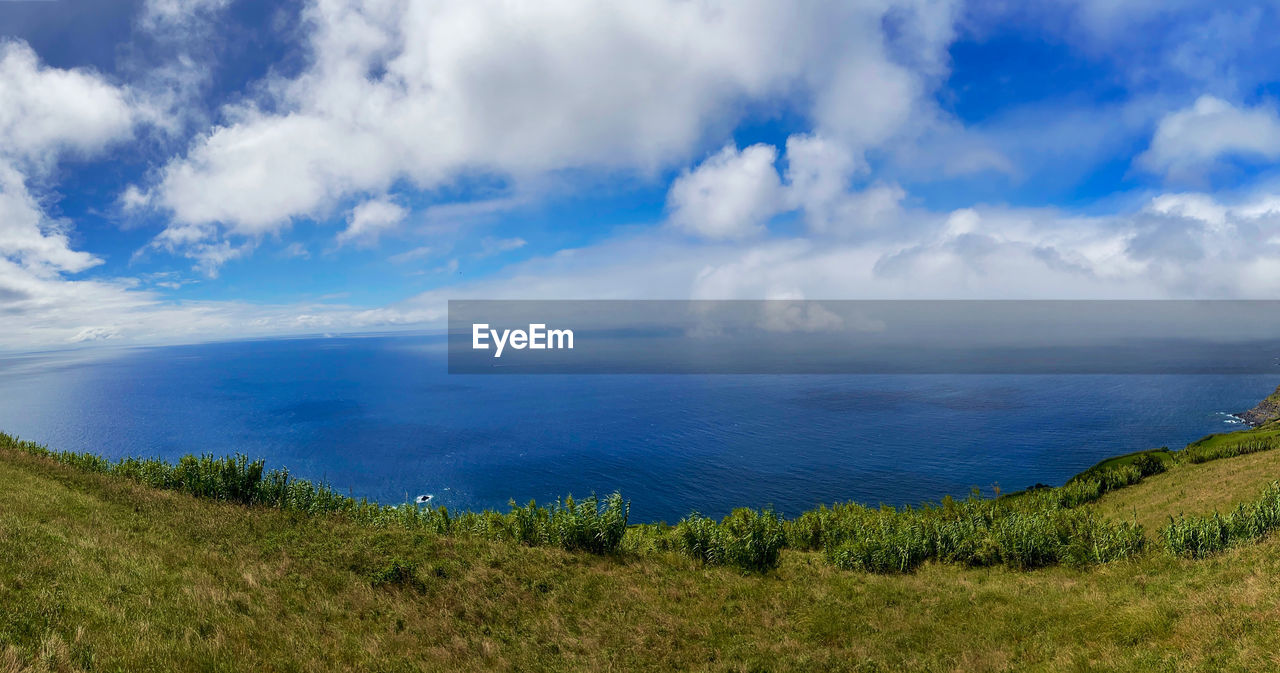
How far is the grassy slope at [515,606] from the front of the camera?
1318cm

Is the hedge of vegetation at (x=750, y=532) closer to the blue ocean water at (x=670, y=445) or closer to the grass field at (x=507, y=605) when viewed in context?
the grass field at (x=507, y=605)

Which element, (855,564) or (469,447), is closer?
(855,564)

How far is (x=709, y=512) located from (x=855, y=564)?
7361cm

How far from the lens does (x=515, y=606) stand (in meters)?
20.1

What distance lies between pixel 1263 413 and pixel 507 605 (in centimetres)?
25847

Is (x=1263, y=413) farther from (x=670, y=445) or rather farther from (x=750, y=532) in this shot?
(x=750, y=532)

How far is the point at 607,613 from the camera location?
788 inches

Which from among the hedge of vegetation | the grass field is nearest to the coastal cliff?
the hedge of vegetation

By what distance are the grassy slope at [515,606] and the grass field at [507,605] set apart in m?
0.09

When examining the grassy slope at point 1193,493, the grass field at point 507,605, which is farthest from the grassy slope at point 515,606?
the grassy slope at point 1193,493

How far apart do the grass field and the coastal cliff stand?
21295 centimetres

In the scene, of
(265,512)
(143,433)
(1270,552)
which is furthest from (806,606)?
(143,433)

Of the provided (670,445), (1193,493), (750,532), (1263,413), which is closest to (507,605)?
(750,532)

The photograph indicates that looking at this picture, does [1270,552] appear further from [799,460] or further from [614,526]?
[799,460]
